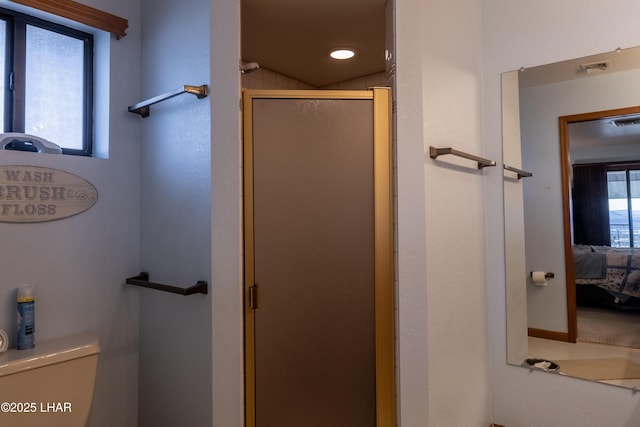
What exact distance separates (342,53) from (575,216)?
1.37 meters

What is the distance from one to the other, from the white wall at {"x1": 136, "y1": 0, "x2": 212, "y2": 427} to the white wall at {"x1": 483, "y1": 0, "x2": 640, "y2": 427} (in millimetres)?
1360

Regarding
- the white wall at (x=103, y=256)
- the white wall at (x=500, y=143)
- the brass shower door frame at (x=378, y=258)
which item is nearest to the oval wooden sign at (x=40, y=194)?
the white wall at (x=103, y=256)

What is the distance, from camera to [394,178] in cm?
137

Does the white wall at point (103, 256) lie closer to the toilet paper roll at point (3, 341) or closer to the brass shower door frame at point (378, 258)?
the toilet paper roll at point (3, 341)

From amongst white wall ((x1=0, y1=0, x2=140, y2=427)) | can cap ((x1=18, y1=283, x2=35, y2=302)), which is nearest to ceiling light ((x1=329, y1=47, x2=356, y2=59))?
white wall ((x1=0, y1=0, x2=140, y2=427))

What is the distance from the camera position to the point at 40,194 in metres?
1.47

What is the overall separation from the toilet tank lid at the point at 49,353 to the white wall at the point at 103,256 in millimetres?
66

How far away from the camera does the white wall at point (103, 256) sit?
146cm

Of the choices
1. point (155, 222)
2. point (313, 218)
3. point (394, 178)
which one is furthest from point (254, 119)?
point (155, 222)

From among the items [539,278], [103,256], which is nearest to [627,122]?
[539,278]

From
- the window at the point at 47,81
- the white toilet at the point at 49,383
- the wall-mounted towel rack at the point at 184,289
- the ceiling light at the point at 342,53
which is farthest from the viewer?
the ceiling light at the point at 342,53

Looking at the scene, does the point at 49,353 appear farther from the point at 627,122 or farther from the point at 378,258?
the point at 627,122

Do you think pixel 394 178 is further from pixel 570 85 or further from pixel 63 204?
pixel 63 204

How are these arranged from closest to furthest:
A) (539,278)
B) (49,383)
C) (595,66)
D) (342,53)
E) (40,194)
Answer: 1. (49,383)
2. (40,194)
3. (595,66)
4. (539,278)
5. (342,53)
